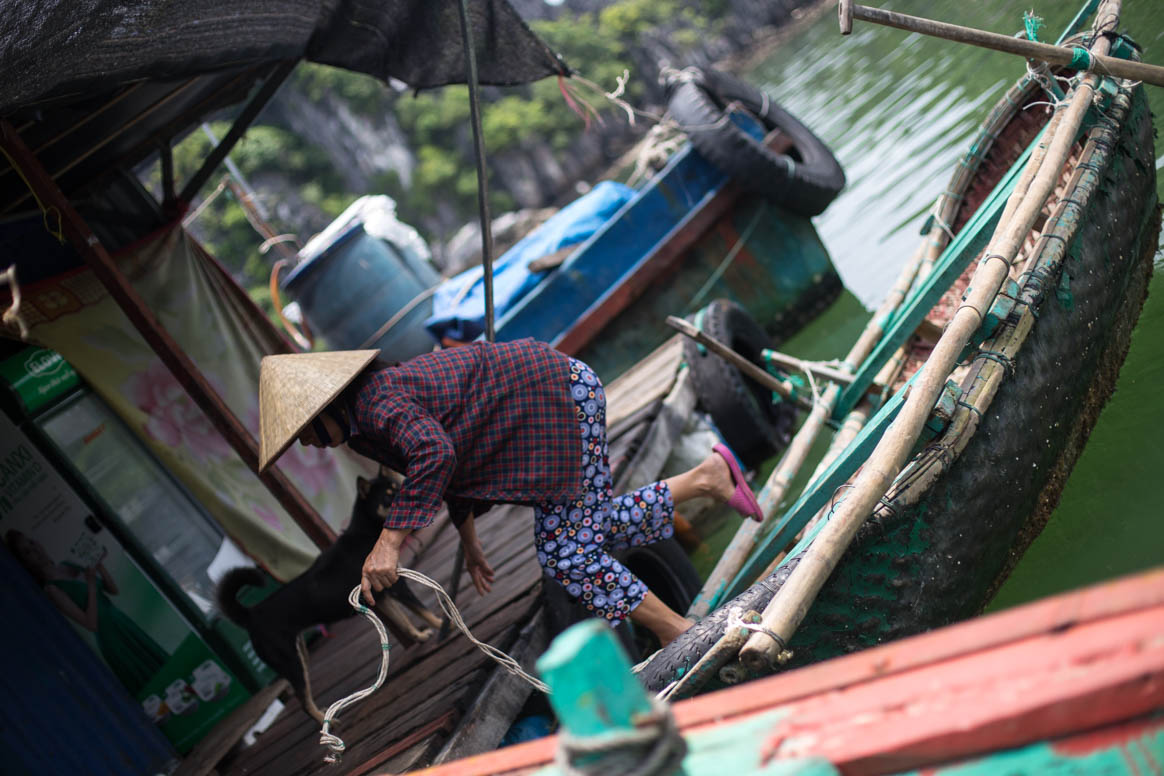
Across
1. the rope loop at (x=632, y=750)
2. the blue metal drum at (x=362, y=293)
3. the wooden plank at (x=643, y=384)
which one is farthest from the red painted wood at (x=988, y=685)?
the blue metal drum at (x=362, y=293)

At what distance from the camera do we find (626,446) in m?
4.57

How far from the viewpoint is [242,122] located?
496 centimetres

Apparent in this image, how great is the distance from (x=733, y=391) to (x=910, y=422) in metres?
2.66

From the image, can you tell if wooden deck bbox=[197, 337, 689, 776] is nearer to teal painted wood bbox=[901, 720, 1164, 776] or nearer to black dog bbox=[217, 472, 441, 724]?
black dog bbox=[217, 472, 441, 724]

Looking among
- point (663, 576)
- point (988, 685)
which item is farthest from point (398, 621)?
point (988, 685)

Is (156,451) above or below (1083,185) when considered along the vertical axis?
above

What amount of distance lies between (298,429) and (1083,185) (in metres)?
2.82

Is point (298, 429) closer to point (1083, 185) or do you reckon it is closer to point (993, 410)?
point (993, 410)

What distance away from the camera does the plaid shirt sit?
9.32 ft

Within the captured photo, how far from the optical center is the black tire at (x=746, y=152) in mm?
6348

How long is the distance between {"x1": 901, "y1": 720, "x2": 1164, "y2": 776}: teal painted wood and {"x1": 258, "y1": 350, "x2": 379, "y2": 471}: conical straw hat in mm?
2137

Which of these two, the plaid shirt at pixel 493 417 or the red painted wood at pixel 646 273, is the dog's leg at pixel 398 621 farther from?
the red painted wood at pixel 646 273

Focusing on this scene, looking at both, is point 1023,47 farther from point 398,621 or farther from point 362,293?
point 362,293

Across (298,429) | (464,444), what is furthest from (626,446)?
(298,429)
